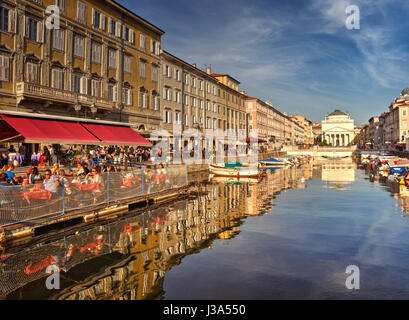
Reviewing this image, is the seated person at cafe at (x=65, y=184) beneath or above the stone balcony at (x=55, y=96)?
beneath

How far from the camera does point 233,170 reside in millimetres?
43062

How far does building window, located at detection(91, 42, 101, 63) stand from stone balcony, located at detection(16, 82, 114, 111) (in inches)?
182

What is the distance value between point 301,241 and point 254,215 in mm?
5720

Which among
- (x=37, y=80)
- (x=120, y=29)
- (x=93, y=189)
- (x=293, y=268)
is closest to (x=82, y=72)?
(x=37, y=80)

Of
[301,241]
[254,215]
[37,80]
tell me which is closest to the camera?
[301,241]

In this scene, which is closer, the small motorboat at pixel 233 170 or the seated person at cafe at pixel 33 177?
the seated person at cafe at pixel 33 177

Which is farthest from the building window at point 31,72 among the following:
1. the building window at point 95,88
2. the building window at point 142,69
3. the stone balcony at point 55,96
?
the building window at point 142,69

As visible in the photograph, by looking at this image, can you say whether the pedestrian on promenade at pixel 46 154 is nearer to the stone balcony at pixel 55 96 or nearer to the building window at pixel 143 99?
the stone balcony at pixel 55 96

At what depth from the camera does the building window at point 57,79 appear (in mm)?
27891

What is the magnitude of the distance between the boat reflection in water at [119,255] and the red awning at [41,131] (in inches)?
201

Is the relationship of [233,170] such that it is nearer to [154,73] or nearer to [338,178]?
[338,178]

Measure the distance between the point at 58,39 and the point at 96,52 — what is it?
4994mm

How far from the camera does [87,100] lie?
30.1 metres

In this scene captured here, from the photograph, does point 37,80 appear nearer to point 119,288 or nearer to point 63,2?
point 63,2
